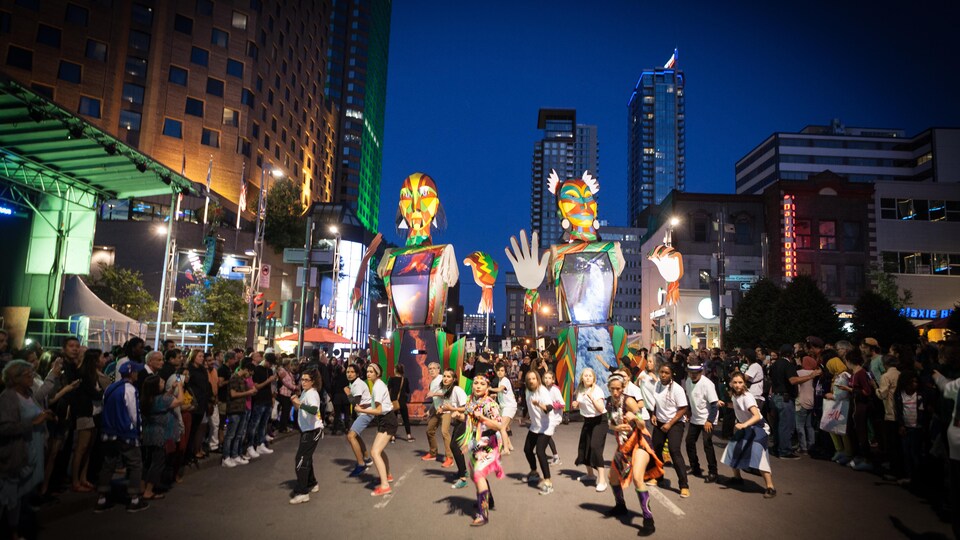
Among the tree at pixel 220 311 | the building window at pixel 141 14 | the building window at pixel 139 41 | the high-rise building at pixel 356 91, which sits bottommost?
the tree at pixel 220 311

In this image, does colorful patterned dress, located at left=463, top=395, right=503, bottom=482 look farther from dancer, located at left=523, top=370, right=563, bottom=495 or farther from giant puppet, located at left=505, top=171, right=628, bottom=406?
giant puppet, located at left=505, top=171, right=628, bottom=406

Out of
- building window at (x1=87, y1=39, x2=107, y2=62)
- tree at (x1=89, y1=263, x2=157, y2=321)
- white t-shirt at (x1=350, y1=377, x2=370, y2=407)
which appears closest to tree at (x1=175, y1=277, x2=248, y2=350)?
tree at (x1=89, y1=263, x2=157, y2=321)

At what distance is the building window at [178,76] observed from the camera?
47.1m

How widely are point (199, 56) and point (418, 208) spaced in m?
40.8

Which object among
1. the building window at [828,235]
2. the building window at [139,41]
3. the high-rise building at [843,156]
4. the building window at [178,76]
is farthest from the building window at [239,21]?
the high-rise building at [843,156]

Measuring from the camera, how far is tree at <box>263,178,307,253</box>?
44906 mm

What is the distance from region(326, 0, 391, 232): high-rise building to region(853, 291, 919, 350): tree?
85959mm

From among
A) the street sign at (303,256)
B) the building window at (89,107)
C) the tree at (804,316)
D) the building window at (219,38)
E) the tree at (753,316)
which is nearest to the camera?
the street sign at (303,256)

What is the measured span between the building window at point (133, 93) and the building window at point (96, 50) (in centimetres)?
232

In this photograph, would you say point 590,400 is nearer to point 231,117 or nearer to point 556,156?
point 231,117

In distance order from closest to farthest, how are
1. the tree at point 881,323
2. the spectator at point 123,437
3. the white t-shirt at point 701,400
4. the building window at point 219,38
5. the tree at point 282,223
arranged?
1. the spectator at point 123,437
2. the white t-shirt at point 701,400
3. the tree at point 881,323
4. the tree at point 282,223
5. the building window at point 219,38

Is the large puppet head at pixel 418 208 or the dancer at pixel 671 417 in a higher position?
the large puppet head at pixel 418 208

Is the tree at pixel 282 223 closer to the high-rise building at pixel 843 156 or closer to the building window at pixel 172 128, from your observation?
the building window at pixel 172 128

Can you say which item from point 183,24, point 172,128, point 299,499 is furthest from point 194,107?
point 299,499
